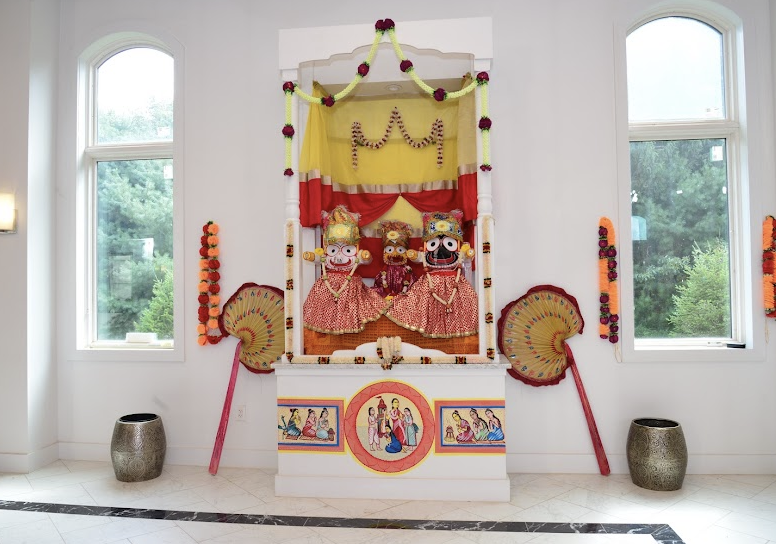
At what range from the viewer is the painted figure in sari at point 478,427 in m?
3.12

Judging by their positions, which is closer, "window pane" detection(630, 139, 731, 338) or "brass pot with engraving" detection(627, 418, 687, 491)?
"brass pot with engraving" detection(627, 418, 687, 491)

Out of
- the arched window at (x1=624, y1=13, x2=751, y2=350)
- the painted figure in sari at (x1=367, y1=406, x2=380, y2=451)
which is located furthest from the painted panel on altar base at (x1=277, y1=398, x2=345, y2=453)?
the arched window at (x1=624, y1=13, x2=751, y2=350)

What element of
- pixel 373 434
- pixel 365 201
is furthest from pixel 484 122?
pixel 373 434

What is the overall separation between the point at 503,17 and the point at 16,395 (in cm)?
425

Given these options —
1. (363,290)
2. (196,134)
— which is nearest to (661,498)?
(363,290)

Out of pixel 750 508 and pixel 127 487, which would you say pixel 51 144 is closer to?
pixel 127 487

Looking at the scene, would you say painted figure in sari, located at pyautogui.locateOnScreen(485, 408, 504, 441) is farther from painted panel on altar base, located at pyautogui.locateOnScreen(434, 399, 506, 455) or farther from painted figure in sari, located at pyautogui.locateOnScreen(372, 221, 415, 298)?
painted figure in sari, located at pyautogui.locateOnScreen(372, 221, 415, 298)

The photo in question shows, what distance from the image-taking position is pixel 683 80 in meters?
3.85

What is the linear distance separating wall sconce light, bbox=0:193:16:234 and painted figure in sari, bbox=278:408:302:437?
239 centimetres


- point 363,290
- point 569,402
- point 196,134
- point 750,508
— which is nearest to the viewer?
point 750,508

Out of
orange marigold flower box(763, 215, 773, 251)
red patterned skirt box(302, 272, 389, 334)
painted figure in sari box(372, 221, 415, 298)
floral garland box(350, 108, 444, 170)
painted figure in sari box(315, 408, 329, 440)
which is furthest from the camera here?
floral garland box(350, 108, 444, 170)

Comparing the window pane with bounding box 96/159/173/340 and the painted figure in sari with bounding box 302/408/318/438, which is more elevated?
the window pane with bounding box 96/159/173/340

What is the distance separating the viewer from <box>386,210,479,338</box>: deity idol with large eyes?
3287 millimetres

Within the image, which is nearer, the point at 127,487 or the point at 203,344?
the point at 127,487
